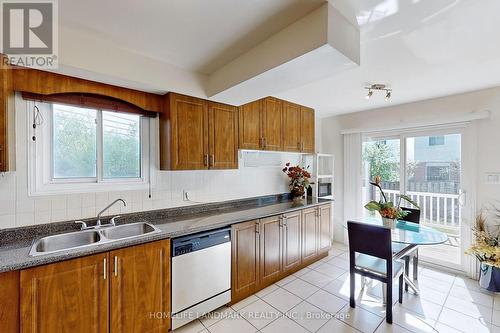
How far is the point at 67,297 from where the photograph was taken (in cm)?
145

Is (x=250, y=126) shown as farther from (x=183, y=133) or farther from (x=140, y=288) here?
(x=140, y=288)

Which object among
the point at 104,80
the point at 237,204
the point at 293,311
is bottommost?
the point at 293,311

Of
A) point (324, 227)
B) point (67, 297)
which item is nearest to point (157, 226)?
point (67, 297)

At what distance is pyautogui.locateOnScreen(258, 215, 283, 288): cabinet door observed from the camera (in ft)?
8.29

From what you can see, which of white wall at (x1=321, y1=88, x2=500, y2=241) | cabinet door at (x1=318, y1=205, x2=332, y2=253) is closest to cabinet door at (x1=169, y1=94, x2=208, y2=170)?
cabinet door at (x1=318, y1=205, x2=332, y2=253)

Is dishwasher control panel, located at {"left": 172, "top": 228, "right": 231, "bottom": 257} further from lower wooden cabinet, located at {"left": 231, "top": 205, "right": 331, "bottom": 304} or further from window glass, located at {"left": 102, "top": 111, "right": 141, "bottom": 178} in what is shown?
window glass, located at {"left": 102, "top": 111, "right": 141, "bottom": 178}

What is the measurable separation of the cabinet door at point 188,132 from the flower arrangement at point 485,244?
3238mm

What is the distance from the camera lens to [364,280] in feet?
8.44

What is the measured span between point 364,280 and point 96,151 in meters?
3.19

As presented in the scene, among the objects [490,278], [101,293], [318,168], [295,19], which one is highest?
[295,19]

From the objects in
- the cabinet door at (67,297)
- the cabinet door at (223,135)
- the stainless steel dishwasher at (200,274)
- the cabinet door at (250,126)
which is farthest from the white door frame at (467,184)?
the cabinet door at (67,297)

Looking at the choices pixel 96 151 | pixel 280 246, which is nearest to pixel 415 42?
pixel 280 246

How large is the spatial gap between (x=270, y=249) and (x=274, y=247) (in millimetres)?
68

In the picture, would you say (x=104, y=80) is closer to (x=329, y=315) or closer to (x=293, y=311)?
(x=293, y=311)
